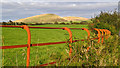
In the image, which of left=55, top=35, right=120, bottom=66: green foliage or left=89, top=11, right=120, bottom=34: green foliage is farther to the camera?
left=89, top=11, right=120, bottom=34: green foliage

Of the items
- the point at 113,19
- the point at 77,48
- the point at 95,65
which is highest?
the point at 113,19

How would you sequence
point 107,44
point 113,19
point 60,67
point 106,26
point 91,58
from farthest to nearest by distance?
point 113,19 → point 106,26 → point 107,44 → point 91,58 → point 60,67

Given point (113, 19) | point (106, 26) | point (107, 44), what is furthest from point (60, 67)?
point (113, 19)

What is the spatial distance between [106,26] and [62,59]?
7.77 meters

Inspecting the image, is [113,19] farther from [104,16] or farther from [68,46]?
[68,46]

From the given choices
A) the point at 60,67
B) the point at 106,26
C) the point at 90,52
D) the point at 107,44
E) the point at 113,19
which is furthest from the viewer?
the point at 113,19

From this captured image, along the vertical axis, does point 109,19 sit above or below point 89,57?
above

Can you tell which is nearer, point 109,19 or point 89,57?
point 89,57

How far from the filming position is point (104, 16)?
473 inches

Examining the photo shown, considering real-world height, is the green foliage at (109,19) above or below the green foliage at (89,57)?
above

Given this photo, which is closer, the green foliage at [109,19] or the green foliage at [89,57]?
the green foliage at [89,57]

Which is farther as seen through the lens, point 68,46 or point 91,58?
point 68,46

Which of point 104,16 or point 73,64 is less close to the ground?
point 104,16

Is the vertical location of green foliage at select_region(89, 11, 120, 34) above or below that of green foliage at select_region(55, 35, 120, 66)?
above
